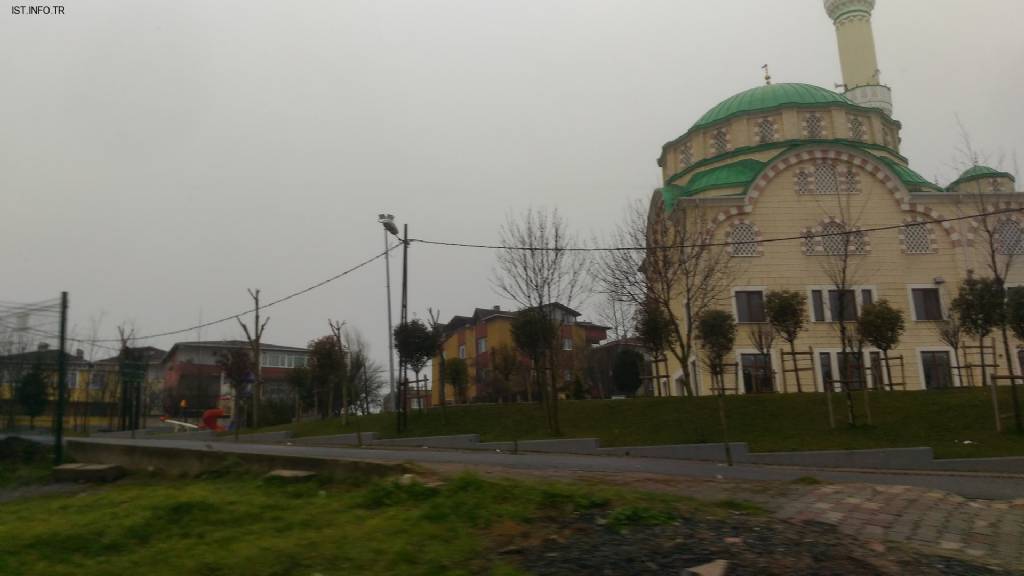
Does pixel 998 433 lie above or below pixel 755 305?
below

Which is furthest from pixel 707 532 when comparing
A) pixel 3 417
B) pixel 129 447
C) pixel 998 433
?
pixel 998 433

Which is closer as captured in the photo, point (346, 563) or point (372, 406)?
point (346, 563)

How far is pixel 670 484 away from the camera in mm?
7730

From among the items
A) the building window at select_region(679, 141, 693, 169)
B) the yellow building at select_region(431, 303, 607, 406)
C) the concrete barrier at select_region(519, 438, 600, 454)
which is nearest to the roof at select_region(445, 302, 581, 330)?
the yellow building at select_region(431, 303, 607, 406)

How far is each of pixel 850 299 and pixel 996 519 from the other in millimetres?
29544

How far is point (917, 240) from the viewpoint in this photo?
3516 centimetres

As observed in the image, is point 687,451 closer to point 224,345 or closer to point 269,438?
point 269,438

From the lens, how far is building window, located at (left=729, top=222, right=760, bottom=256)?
3412 centimetres

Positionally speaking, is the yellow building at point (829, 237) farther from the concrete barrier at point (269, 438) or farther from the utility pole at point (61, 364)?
the utility pole at point (61, 364)

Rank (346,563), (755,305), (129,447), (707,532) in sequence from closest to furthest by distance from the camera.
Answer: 1. (346,563)
2. (707,532)
3. (129,447)
4. (755,305)

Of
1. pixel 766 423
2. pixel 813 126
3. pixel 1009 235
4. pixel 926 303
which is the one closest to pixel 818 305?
A: pixel 926 303

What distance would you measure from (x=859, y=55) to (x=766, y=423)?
36500 mm

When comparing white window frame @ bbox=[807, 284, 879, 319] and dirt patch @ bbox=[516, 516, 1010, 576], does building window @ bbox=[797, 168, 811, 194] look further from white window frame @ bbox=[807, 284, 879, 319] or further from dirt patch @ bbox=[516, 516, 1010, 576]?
dirt patch @ bbox=[516, 516, 1010, 576]

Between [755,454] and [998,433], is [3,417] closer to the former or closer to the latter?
[755,454]
